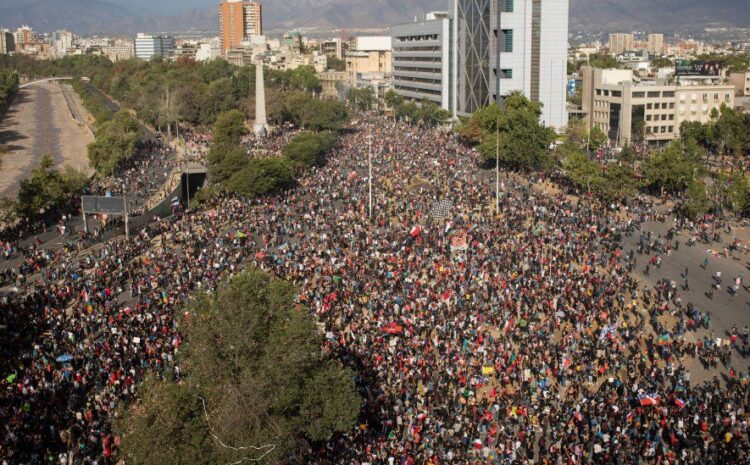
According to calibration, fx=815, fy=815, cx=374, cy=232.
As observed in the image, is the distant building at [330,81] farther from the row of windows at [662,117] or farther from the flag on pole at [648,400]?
the flag on pole at [648,400]

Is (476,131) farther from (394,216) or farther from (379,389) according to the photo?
(379,389)

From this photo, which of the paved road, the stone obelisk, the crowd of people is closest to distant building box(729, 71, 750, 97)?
the stone obelisk

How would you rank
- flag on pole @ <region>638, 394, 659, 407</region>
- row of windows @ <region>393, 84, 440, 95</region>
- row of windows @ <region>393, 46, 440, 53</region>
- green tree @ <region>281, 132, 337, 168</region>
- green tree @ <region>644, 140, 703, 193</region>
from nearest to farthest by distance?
flag on pole @ <region>638, 394, 659, 407</region> < green tree @ <region>644, 140, 703, 193</region> < green tree @ <region>281, 132, 337, 168</region> < row of windows @ <region>393, 46, 440, 53</region> < row of windows @ <region>393, 84, 440, 95</region>

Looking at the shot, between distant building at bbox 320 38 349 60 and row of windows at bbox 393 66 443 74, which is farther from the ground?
distant building at bbox 320 38 349 60

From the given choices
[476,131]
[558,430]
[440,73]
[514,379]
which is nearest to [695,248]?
[514,379]

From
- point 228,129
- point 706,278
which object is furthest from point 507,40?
point 706,278

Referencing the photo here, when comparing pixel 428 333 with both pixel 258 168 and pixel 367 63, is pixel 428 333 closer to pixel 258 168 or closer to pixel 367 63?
pixel 258 168

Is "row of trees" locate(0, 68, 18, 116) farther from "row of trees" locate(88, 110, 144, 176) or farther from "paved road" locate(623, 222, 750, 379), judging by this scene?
"paved road" locate(623, 222, 750, 379)
